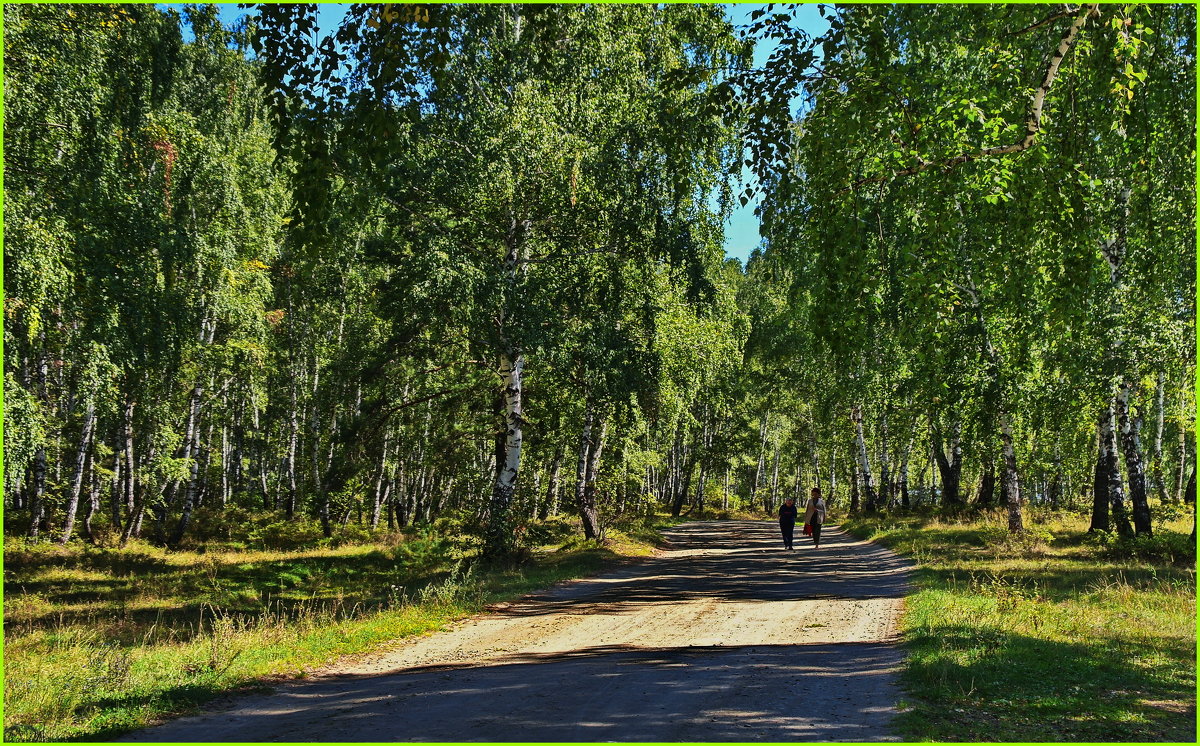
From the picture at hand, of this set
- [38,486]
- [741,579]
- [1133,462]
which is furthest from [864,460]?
[38,486]

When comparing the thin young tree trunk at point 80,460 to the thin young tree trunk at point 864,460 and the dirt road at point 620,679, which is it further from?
the thin young tree trunk at point 864,460

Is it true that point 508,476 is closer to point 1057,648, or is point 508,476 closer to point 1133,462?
point 1057,648

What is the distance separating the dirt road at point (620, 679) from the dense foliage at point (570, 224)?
3167 mm

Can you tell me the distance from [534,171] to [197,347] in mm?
12603

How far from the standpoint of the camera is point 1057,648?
7.88 meters

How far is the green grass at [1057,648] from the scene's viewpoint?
18.3 ft

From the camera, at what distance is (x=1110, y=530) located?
1867 centimetres

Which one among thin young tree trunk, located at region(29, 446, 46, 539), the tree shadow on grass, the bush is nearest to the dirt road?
the tree shadow on grass

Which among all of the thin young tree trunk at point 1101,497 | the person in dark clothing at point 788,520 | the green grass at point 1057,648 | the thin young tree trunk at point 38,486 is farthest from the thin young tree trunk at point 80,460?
the thin young tree trunk at point 1101,497

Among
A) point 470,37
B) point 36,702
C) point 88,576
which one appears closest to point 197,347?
point 88,576

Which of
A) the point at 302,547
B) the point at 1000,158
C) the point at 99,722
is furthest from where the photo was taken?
the point at 302,547

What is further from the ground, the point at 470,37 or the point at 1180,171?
the point at 470,37

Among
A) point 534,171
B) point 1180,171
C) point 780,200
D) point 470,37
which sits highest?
point 470,37

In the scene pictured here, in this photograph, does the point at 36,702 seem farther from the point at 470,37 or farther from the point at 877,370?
the point at 877,370
